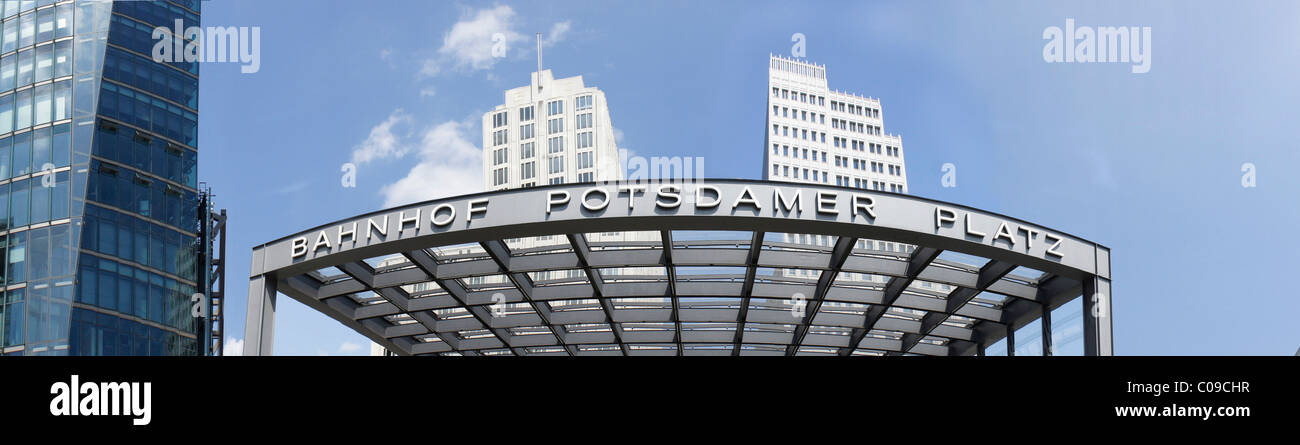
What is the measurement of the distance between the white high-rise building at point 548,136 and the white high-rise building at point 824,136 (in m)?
25.3

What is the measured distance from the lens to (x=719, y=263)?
16359 mm

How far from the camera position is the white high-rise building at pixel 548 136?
131000 millimetres

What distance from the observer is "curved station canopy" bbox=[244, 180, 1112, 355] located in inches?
523

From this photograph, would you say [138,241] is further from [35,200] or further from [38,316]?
[38,316]

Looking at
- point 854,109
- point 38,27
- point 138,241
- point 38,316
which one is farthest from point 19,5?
point 854,109

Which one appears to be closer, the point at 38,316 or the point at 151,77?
the point at 38,316

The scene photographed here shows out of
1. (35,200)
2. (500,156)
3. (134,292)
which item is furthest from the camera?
(500,156)

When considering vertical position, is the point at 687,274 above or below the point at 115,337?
below

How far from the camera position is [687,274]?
58.3 ft

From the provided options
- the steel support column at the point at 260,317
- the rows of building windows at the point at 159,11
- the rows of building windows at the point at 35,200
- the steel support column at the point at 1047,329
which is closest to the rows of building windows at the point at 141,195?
the rows of building windows at the point at 35,200

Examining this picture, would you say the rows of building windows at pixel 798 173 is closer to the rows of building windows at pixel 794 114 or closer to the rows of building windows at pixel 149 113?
the rows of building windows at pixel 794 114

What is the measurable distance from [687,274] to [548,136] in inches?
4579

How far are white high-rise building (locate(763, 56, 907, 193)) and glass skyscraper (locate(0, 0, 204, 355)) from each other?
95.0 m

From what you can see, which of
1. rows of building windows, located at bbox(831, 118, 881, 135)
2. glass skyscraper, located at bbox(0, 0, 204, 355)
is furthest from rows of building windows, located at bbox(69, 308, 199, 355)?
rows of building windows, located at bbox(831, 118, 881, 135)
